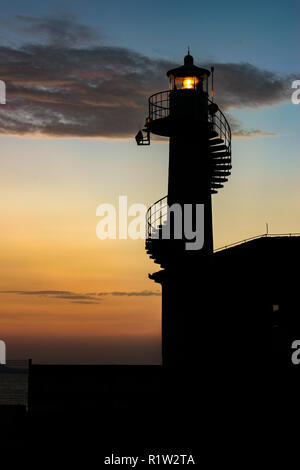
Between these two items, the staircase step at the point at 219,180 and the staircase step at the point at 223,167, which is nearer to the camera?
the staircase step at the point at 223,167

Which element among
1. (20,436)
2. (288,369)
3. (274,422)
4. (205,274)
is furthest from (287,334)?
(20,436)

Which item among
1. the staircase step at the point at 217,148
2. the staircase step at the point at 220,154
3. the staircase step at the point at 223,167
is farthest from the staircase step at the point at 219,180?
the staircase step at the point at 217,148

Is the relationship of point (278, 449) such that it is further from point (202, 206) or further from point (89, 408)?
point (202, 206)

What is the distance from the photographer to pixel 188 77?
129 feet

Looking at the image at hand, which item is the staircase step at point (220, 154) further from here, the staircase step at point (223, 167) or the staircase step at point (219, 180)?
the staircase step at point (219, 180)

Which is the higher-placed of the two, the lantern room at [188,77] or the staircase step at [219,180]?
the lantern room at [188,77]

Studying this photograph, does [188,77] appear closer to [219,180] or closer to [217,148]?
[217,148]

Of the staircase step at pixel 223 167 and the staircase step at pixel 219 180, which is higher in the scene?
the staircase step at pixel 223 167

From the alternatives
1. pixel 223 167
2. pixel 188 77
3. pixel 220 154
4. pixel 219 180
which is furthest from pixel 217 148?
pixel 188 77

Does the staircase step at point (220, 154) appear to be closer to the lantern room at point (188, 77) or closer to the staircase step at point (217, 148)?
the staircase step at point (217, 148)

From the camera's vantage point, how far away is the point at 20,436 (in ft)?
111

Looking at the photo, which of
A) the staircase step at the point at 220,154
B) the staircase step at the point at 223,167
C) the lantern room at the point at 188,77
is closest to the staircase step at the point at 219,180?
the staircase step at the point at 223,167

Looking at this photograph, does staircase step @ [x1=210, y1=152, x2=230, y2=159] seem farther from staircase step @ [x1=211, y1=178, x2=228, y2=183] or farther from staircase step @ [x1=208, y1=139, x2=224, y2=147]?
staircase step @ [x1=211, y1=178, x2=228, y2=183]

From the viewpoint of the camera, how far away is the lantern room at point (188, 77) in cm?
3934
